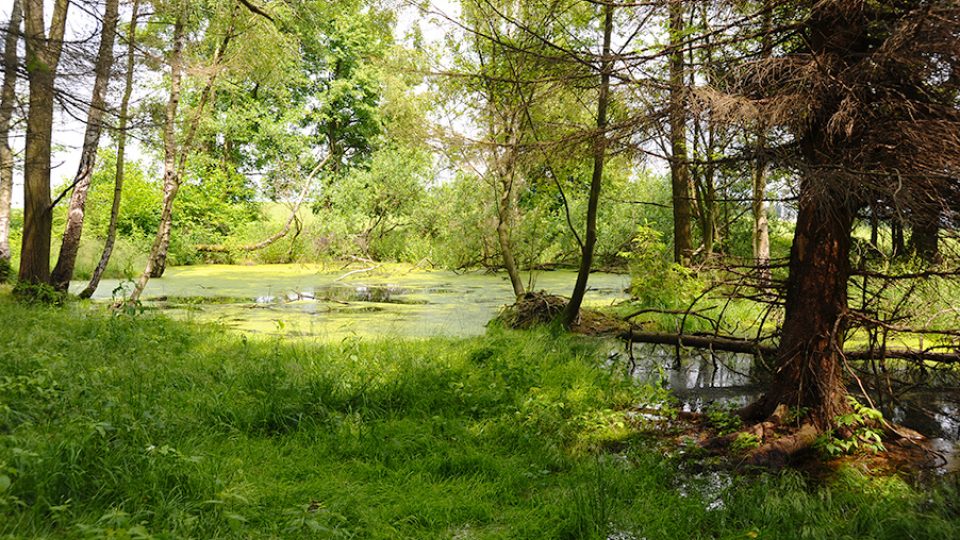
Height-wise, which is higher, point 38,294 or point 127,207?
point 127,207

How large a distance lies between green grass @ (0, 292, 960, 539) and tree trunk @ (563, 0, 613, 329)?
159 cm

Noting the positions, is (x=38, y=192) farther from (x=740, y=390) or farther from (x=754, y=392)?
(x=754, y=392)

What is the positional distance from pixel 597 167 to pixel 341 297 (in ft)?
18.7

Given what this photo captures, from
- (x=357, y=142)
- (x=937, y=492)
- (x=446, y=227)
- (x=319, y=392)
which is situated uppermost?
(x=357, y=142)

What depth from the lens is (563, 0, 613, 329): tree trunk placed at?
379 cm

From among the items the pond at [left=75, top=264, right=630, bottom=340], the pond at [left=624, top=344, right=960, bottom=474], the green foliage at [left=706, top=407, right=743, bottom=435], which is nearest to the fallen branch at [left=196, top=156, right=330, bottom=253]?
the pond at [left=75, top=264, right=630, bottom=340]

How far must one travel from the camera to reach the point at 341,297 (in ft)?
32.9

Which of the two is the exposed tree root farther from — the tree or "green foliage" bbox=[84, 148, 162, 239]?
"green foliage" bbox=[84, 148, 162, 239]

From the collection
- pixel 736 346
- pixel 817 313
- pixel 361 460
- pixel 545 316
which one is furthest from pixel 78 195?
pixel 817 313

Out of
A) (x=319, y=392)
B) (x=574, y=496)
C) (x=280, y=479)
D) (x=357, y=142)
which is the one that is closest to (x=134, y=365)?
(x=319, y=392)

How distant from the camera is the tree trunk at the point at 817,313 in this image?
11.3ft

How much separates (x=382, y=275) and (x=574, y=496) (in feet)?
37.6

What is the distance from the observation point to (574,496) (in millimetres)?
2725

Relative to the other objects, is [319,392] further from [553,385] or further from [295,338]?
[295,338]
